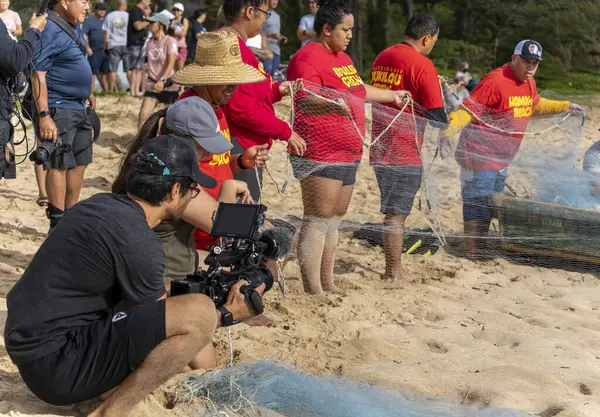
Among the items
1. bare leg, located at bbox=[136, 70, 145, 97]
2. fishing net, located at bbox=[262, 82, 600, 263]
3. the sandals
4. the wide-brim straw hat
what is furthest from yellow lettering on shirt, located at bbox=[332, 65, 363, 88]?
bare leg, located at bbox=[136, 70, 145, 97]

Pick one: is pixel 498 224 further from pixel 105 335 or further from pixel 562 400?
pixel 105 335

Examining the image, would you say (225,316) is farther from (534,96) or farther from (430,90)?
(534,96)

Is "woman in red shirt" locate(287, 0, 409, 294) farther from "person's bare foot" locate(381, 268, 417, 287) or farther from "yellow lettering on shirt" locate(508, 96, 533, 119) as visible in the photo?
"yellow lettering on shirt" locate(508, 96, 533, 119)

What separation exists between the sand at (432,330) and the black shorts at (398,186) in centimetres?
47

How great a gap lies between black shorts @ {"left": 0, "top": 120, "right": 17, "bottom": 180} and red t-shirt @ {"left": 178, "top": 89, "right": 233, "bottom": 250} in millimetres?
1384

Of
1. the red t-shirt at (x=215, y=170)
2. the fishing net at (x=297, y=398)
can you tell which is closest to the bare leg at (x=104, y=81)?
the red t-shirt at (x=215, y=170)

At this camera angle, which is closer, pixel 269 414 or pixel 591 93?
pixel 269 414

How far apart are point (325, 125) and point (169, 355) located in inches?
98.7

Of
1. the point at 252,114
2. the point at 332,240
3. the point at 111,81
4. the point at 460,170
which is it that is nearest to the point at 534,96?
the point at 460,170

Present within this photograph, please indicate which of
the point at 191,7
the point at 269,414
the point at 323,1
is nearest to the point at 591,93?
the point at 191,7

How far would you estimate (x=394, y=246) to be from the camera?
6.19 metres

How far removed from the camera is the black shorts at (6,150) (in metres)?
5.21

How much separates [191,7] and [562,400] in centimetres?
2035

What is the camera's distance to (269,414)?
3600 mm
